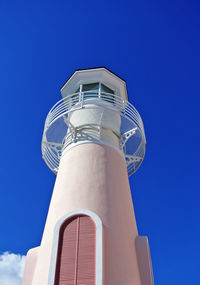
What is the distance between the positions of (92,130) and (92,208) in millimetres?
3990

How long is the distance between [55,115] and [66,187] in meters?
3.95

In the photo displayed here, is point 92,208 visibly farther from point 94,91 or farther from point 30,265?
point 94,91

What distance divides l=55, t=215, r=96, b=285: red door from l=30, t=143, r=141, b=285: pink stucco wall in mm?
368

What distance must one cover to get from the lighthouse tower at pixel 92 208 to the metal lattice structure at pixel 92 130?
1.7 inches

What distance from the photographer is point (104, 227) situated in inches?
A: 316

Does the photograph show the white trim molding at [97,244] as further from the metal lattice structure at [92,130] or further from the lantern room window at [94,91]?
the lantern room window at [94,91]

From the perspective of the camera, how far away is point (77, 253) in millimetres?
7527

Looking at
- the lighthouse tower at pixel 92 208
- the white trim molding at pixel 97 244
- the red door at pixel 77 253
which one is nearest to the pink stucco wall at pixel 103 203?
the lighthouse tower at pixel 92 208

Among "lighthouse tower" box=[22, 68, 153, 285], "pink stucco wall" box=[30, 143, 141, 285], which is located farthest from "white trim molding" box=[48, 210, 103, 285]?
"pink stucco wall" box=[30, 143, 141, 285]

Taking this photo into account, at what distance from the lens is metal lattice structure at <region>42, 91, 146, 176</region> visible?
11.7 meters

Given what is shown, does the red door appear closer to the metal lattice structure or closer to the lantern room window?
the metal lattice structure

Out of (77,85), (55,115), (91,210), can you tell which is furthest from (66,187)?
(77,85)

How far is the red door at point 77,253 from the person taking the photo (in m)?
7.05

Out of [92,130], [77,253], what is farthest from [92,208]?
[92,130]
